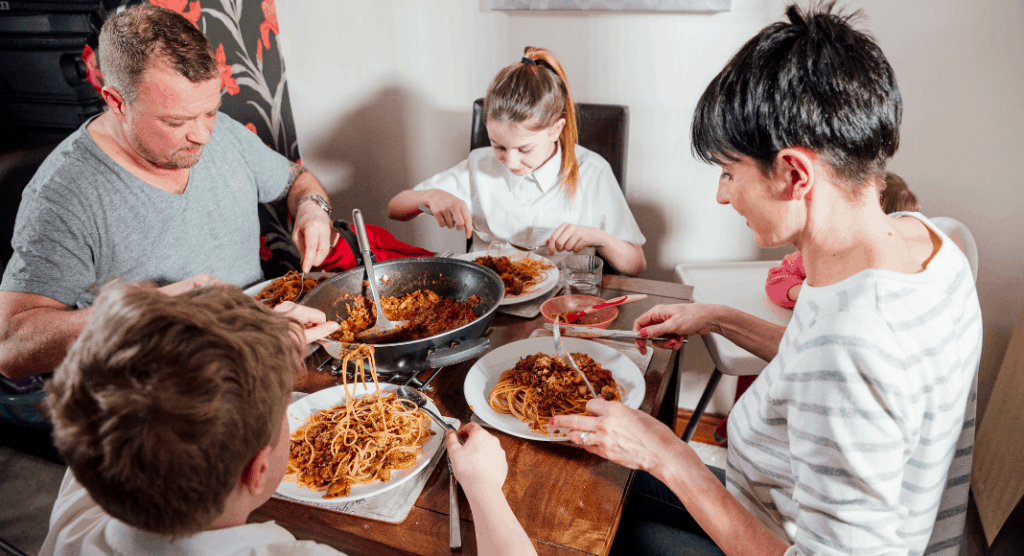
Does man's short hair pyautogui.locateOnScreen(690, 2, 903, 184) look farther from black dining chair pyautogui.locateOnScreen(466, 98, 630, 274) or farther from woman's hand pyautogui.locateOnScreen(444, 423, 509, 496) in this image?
black dining chair pyautogui.locateOnScreen(466, 98, 630, 274)

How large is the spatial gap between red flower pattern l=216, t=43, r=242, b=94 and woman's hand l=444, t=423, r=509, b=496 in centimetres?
214

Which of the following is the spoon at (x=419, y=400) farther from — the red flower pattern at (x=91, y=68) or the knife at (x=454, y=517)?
the red flower pattern at (x=91, y=68)

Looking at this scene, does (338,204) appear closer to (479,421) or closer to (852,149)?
(479,421)

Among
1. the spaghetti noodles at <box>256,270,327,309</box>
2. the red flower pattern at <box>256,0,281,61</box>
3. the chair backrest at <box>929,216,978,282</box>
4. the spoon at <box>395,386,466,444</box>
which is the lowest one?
the spoon at <box>395,386,466,444</box>

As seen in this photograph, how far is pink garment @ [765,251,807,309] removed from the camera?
164 cm

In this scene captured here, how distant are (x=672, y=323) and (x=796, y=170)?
626 mm

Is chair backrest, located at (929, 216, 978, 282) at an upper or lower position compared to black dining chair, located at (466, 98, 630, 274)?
lower

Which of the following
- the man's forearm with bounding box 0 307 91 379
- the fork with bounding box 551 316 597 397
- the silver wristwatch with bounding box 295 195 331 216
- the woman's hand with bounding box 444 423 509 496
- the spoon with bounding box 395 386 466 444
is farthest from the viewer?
the silver wristwatch with bounding box 295 195 331 216

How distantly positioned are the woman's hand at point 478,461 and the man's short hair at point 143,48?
1206 mm

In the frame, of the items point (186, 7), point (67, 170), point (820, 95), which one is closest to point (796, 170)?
point (820, 95)

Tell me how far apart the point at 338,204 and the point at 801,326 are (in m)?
2.72

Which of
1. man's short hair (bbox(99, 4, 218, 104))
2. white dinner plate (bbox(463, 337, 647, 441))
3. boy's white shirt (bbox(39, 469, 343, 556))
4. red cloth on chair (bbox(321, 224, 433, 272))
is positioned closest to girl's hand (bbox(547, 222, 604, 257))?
red cloth on chair (bbox(321, 224, 433, 272))

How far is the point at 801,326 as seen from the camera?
0.90 m

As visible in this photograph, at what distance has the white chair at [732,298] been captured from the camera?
5.28ft
